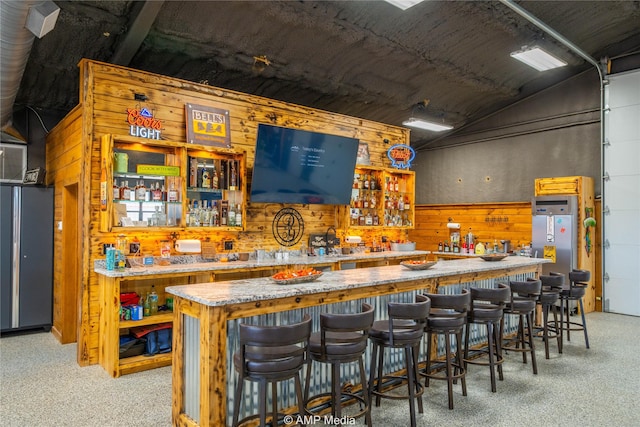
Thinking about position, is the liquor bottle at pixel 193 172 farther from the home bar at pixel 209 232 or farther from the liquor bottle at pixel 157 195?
the liquor bottle at pixel 157 195

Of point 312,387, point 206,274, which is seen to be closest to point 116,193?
point 206,274

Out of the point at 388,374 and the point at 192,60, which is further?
the point at 192,60

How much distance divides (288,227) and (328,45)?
2774mm

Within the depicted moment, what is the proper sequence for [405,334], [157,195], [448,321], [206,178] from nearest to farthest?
1. [405,334]
2. [448,321]
3. [157,195]
4. [206,178]

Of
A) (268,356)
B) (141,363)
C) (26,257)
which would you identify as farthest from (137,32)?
(268,356)

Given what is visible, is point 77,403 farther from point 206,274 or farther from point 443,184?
point 443,184

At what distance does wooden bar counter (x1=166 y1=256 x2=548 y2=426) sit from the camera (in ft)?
9.27

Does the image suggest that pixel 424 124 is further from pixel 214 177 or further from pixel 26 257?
pixel 26 257

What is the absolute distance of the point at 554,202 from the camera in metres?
7.61

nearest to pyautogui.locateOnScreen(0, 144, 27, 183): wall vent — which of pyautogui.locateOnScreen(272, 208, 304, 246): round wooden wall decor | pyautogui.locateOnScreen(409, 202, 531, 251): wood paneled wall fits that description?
pyautogui.locateOnScreen(272, 208, 304, 246): round wooden wall decor

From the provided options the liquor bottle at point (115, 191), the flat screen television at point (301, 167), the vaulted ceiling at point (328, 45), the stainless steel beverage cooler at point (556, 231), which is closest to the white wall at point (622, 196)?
the stainless steel beverage cooler at point (556, 231)

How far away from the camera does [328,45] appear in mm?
6242

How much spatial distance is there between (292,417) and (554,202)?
6.58 metres

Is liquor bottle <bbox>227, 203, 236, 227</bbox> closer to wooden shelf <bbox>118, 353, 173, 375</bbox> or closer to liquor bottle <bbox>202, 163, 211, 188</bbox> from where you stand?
liquor bottle <bbox>202, 163, 211, 188</bbox>
